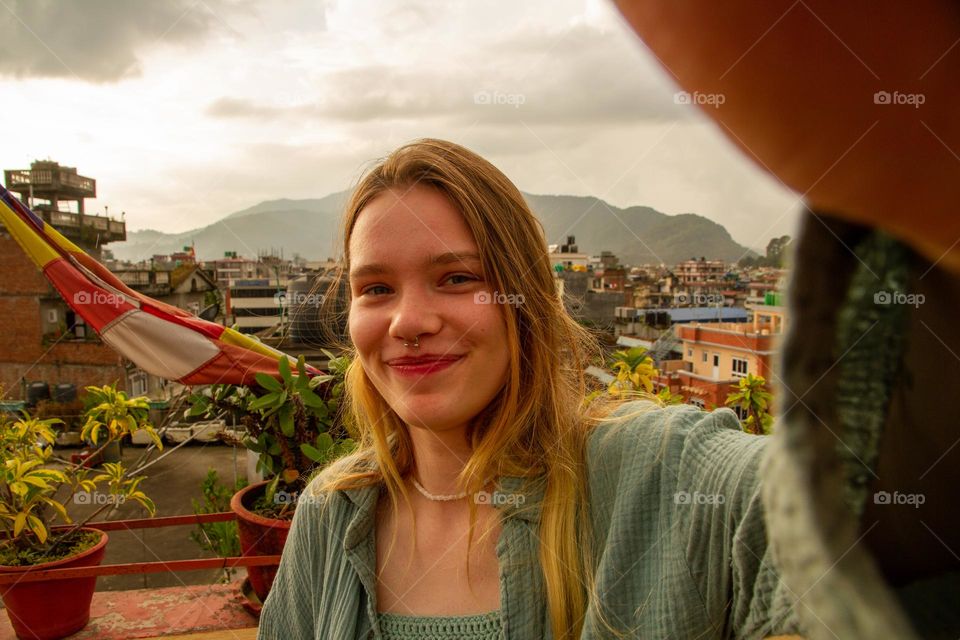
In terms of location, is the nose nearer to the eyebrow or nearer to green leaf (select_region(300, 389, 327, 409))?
the eyebrow

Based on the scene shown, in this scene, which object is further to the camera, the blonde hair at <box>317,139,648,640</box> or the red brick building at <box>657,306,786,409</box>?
the red brick building at <box>657,306,786,409</box>

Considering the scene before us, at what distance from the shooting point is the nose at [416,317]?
1086mm

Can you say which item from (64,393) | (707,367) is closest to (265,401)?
(707,367)

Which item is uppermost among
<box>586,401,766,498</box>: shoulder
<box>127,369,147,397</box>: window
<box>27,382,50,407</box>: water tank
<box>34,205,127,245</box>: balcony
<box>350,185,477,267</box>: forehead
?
<box>34,205,127,245</box>: balcony

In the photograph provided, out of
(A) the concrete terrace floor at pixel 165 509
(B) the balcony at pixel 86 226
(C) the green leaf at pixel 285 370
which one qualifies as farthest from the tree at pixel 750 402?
(B) the balcony at pixel 86 226

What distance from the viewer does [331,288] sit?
5.33ft

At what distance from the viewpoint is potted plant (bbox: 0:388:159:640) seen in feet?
7.73

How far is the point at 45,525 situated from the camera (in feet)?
8.50

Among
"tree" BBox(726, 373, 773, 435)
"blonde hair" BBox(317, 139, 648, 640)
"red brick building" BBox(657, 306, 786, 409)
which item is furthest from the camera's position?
"red brick building" BBox(657, 306, 786, 409)

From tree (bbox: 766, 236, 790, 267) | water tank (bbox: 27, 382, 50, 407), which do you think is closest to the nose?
tree (bbox: 766, 236, 790, 267)

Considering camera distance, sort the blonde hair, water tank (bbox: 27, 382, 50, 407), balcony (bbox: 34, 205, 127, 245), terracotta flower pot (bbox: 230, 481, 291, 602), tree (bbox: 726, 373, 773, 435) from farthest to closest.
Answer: water tank (bbox: 27, 382, 50, 407) < balcony (bbox: 34, 205, 127, 245) < terracotta flower pot (bbox: 230, 481, 291, 602) < tree (bbox: 726, 373, 773, 435) < the blonde hair

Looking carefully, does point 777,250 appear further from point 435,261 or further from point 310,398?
point 310,398

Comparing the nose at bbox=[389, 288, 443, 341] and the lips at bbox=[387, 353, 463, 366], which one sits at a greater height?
the nose at bbox=[389, 288, 443, 341]

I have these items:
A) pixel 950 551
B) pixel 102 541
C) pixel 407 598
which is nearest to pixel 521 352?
pixel 407 598
